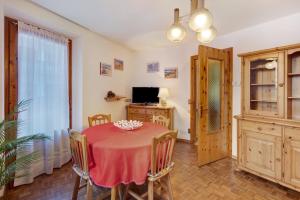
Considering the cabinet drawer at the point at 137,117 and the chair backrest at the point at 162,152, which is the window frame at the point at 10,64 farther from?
the cabinet drawer at the point at 137,117

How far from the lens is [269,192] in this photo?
218 cm

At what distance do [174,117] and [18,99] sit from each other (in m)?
3.19

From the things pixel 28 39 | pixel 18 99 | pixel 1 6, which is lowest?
pixel 18 99

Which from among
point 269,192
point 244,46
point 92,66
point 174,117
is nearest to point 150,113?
point 174,117

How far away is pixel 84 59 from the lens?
328 cm

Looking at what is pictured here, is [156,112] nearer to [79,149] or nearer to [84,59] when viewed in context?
[84,59]

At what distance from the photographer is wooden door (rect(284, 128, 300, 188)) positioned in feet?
6.83

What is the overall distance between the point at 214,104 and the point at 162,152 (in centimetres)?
178

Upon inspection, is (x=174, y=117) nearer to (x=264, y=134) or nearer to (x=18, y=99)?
(x=264, y=134)

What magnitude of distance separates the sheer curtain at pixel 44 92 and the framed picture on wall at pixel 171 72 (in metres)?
2.34

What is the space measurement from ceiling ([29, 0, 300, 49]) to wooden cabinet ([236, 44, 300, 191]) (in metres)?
0.60

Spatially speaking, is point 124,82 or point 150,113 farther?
point 124,82

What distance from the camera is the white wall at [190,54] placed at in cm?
264

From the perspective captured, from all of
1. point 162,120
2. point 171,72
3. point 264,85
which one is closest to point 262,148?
point 264,85
